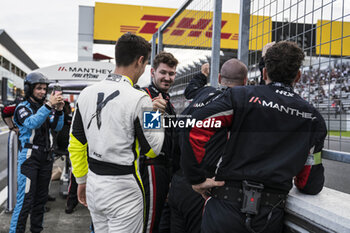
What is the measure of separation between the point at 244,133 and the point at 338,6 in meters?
0.99

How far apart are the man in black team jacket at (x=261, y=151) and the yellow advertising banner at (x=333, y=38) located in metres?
0.30

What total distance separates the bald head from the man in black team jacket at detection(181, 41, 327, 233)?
1.85 ft

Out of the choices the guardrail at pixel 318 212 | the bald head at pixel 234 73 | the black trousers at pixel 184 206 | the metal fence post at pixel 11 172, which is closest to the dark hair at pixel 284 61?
the bald head at pixel 234 73

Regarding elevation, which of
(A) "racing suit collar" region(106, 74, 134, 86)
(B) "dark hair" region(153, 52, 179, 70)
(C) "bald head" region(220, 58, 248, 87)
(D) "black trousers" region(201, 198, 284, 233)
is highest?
(B) "dark hair" region(153, 52, 179, 70)

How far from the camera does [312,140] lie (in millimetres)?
1694

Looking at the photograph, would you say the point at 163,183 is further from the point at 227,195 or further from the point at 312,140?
the point at 312,140

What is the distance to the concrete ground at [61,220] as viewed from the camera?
12.7 ft

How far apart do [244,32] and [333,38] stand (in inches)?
32.2

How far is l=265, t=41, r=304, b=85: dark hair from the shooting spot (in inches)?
67.3

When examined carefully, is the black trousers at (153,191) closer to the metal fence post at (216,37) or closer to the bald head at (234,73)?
the bald head at (234,73)

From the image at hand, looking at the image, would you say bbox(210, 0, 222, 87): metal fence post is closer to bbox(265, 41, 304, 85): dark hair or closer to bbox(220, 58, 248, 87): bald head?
bbox(220, 58, 248, 87): bald head

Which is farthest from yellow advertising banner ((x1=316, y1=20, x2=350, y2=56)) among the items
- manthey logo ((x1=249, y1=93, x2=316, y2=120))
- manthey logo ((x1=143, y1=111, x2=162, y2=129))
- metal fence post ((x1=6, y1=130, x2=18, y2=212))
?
metal fence post ((x1=6, y1=130, x2=18, y2=212))

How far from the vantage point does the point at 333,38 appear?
185 centimetres

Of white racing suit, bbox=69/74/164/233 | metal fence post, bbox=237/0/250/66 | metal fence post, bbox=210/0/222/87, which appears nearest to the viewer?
white racing suit, bbox=69/74/164/233
